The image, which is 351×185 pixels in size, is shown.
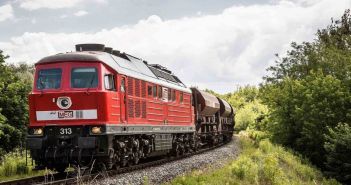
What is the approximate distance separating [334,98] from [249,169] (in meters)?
22.2

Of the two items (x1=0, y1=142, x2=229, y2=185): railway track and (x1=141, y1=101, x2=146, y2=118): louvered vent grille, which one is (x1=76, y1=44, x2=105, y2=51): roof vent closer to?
(x1=141, y1=101, x2=146, y2=118): louvered vent grille

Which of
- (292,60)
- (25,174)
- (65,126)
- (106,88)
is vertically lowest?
(25,174)

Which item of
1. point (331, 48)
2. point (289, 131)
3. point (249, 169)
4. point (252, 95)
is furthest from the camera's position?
point (252, 95)

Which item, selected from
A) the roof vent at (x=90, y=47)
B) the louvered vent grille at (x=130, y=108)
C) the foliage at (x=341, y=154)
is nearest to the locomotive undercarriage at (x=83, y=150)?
the louvered vent grille at (x=130, y=108)

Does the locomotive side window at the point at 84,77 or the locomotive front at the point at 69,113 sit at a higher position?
the locomotive side window at the point at 84,77

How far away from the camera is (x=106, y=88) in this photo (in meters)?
16.3

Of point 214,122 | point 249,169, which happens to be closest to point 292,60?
point 214,122

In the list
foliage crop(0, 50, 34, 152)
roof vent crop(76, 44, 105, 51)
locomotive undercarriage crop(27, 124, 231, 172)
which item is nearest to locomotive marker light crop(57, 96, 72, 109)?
locomotive undercarriage crop(27, 124, 231, 172)

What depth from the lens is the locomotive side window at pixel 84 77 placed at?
53.1ft

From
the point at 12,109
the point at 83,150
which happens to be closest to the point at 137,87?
the point at 83,150

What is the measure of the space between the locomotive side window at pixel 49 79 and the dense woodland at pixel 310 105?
179 inches

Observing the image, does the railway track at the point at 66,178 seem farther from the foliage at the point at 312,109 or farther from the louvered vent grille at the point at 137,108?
the foliage at the point at 312,109

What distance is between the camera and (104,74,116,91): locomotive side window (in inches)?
643

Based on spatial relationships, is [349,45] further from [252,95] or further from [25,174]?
[252,95]
